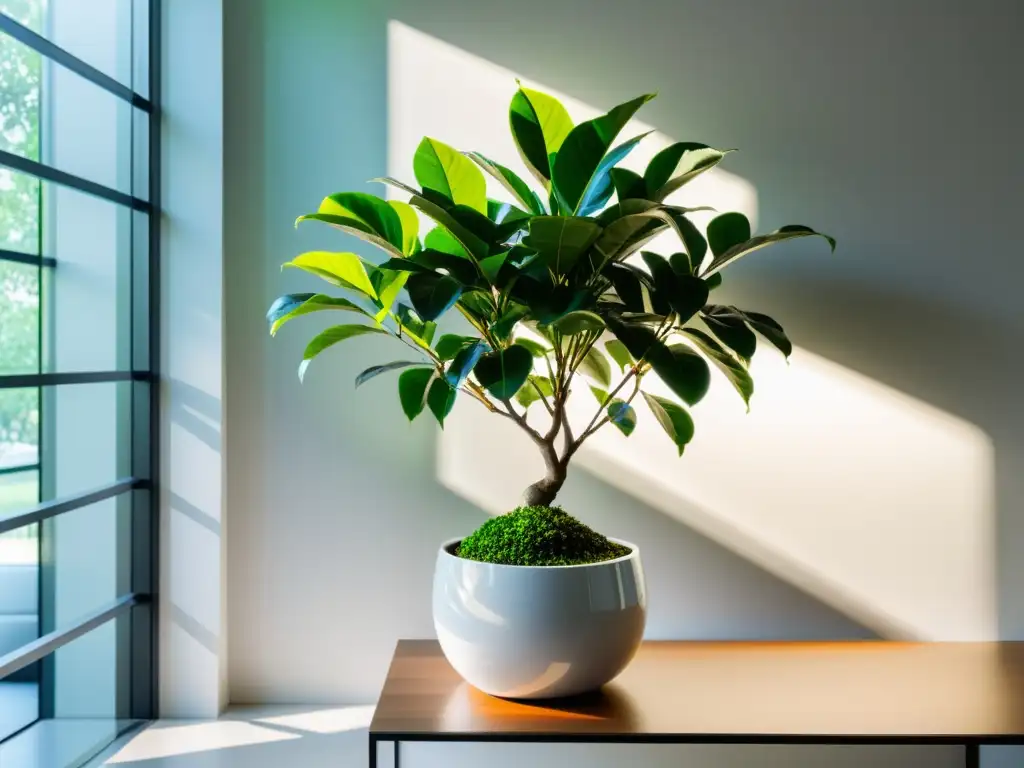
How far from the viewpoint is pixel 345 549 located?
6.72 ft

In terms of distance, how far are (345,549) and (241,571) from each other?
24 centimetres

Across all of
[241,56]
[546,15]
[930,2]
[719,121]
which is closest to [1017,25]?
[930,2]

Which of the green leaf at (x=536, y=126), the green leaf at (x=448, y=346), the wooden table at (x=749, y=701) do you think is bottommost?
the wooden table at (x=749, y=701)


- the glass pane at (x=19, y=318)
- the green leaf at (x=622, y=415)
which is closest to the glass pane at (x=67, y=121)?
the glass pane at (x=19, y=318)

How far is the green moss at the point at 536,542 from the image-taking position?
150cm

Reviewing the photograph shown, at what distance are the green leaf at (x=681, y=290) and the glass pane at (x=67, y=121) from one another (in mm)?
1124

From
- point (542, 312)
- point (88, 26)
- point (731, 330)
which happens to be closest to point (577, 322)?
point (542, 312)

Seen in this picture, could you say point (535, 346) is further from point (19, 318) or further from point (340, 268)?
point (19, 318)

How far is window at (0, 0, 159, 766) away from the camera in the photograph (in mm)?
1562

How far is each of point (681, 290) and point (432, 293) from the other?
393 mm

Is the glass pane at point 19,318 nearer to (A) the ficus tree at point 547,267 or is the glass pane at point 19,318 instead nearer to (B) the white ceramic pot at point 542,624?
(A) the ficus tree at point 547,267

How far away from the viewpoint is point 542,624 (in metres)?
1.43

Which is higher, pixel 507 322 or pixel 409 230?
pixel 409 230

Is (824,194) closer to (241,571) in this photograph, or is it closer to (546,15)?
(546,15)
